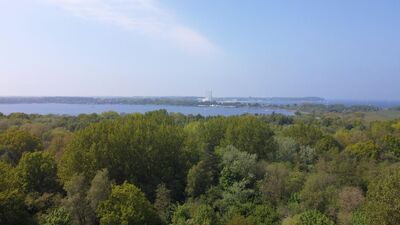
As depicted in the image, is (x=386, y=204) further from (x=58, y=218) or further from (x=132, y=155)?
(x=132, y=155)

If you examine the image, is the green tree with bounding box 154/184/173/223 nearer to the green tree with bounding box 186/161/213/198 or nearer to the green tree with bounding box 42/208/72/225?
the green tree with bounding box 186/161/213/198

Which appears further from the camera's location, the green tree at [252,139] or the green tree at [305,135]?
the green tree at [305,135]

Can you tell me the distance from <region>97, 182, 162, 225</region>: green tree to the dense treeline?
7 centimetres

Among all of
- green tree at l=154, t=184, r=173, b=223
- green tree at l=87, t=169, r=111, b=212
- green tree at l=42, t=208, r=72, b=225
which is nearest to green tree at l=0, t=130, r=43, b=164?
green tree at l=87, t=169, r=111, b=212

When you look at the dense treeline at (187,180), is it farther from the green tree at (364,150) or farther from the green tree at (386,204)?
the green tree at (364,150)

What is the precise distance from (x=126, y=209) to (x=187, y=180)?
9.88 meters

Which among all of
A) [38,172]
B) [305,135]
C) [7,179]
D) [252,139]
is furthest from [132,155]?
[305,135]

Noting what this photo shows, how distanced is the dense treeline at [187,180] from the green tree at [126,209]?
0.07m

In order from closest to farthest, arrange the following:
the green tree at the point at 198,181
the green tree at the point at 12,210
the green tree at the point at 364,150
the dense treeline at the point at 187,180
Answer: the green tree at the point at 12,210
the dense treeline at the point at 187,180
the green tree at the point at 198,181
the green tree at the point at 364,150

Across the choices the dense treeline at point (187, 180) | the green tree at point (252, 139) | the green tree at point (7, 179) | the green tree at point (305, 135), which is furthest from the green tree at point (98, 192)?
the green tree at point (305, 135)

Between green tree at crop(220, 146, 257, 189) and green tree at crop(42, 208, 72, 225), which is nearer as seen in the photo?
green tree at crop(42, 208, 72, 225)

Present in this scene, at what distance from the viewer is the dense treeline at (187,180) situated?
2680cm

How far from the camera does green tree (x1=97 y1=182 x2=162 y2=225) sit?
2638 centimetres

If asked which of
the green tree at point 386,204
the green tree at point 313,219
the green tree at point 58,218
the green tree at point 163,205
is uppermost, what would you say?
the green tree at point 386,204
